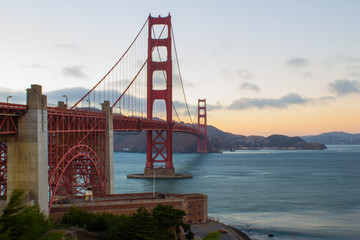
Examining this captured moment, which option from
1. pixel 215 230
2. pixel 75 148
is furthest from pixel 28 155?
pixel 215 230

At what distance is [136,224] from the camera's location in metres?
17.9

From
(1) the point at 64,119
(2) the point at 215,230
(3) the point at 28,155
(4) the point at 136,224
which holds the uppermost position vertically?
(1) the point at 64,119

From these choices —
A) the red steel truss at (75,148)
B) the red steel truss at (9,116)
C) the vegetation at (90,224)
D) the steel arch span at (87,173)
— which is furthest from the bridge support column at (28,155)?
the steel arch span at (87,173)

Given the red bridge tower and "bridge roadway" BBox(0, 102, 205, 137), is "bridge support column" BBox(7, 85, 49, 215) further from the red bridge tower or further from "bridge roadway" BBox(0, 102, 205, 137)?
the red bridge tower

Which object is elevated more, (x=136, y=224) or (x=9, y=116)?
(x=9, y=116)

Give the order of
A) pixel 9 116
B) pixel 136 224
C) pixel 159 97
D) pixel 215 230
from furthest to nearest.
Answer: pixel 159 97 < pixel 215 230 < pixel 9 116 < pixel 136 224

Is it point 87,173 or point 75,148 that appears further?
point 87,173

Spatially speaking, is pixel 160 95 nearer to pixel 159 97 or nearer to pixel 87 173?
pixel 159 97

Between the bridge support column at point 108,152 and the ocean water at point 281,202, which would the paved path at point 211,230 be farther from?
the bridge support column at point 108,152

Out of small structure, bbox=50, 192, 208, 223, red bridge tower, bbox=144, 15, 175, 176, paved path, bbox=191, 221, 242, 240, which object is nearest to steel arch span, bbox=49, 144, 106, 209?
small structure, bbox=50, 192, 208, 223

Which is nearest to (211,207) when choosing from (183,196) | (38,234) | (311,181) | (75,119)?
(183,196)

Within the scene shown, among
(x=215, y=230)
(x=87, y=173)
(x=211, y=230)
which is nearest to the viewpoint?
(x=215, y=230)

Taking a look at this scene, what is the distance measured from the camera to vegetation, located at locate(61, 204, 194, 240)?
57.5ft

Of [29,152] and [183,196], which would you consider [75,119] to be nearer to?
[29,152]
